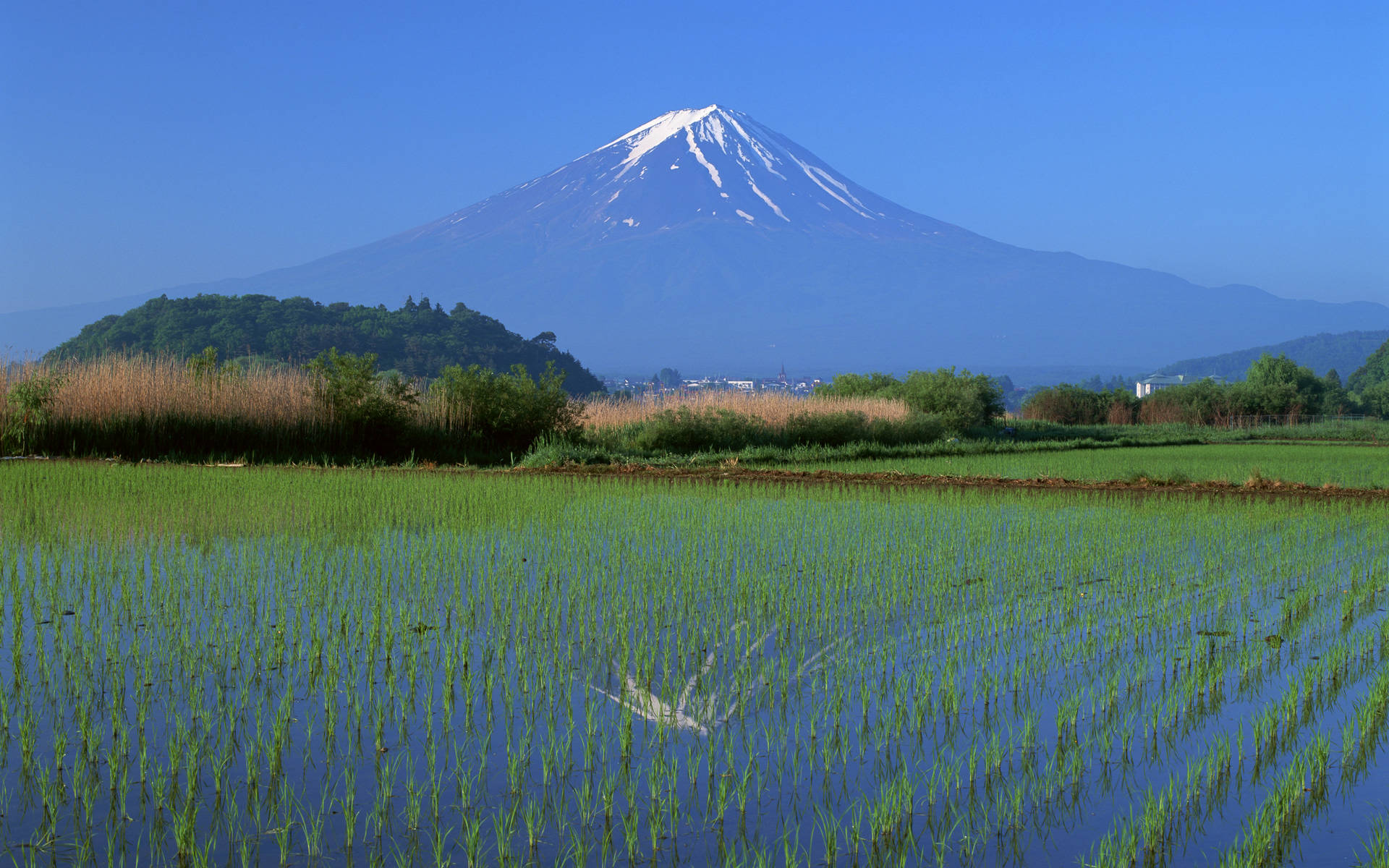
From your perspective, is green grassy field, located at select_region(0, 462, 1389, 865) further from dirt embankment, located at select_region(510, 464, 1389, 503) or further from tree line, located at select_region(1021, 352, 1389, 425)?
tree line, located at select_region(1021, 352, 1389, 425)

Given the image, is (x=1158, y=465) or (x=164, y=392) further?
(x=1158, y=465)

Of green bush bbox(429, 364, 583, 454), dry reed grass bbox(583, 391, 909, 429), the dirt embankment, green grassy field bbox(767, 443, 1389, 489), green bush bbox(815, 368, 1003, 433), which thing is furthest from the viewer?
green bush bbox(815, 368, 1003, 433)

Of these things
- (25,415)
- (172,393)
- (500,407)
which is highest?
(172,393)

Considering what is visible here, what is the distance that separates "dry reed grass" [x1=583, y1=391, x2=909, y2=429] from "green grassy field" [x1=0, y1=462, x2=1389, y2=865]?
568 inches

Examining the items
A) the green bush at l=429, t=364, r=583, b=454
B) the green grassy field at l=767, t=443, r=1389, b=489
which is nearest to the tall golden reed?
the green bush at l=429, t=364, r=583, b=454

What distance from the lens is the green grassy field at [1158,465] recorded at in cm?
1681

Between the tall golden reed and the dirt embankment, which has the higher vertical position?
the tall golden reed

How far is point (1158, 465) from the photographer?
66.8 feet

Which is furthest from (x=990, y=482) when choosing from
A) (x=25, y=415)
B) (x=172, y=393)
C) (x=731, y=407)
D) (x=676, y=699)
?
(x=25, y=415)

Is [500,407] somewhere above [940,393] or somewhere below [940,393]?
below

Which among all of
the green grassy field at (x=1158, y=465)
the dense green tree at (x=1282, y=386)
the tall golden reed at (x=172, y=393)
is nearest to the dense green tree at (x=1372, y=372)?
the dense green tree at (x=1282, y=386)

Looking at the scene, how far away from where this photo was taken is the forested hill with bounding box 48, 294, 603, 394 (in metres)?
77.9

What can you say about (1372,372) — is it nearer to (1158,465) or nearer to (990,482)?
(1158,465)

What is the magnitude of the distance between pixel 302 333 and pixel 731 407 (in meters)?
62.9
